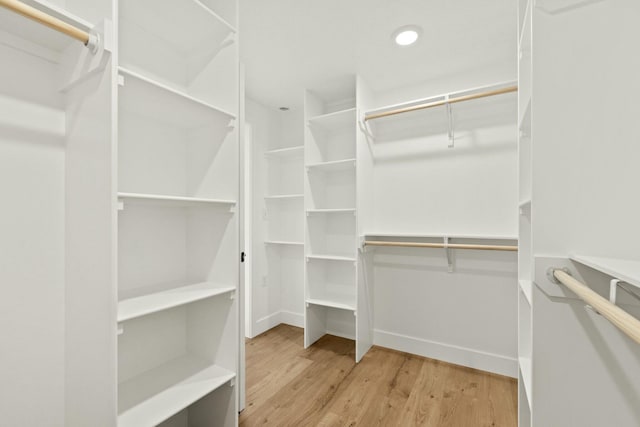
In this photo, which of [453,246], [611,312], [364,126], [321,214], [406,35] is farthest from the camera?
[321,214]

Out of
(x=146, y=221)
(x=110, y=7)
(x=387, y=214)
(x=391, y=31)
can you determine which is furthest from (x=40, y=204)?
(x=387, y=214)

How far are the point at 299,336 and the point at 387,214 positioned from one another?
5.36 ft

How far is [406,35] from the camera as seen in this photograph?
198 centimetres

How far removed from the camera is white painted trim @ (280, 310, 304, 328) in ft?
10.9

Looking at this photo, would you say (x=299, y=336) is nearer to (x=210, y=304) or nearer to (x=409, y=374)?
(x=409, y=374)

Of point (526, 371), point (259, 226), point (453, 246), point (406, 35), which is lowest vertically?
point (526, 371)

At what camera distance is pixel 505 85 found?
216 cm

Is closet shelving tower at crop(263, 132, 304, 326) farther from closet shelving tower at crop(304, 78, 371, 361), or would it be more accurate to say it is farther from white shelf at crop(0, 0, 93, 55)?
white shelf at crop(0, 0, 93, 55)

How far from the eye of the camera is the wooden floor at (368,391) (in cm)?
181

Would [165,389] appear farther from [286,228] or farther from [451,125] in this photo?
[451,125]

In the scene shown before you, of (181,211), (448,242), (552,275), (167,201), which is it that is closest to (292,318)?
(448,242)

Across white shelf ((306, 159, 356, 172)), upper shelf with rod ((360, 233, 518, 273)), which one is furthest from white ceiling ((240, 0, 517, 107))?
upper shelf with rod ((360, 233, 518, 273))

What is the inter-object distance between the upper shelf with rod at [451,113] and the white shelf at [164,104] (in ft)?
4.89

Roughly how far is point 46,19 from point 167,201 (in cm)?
71
